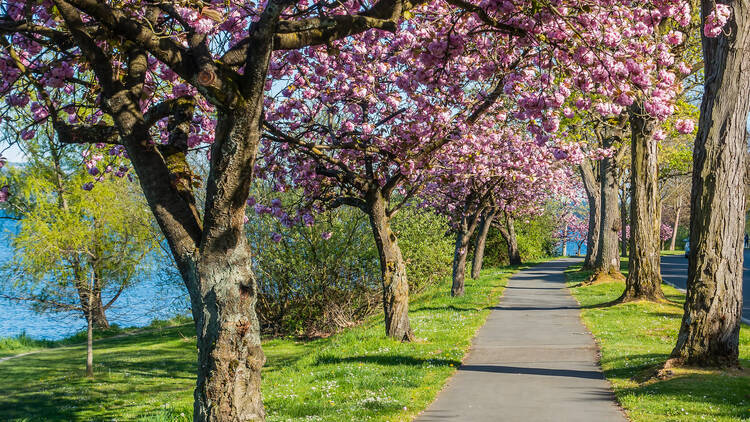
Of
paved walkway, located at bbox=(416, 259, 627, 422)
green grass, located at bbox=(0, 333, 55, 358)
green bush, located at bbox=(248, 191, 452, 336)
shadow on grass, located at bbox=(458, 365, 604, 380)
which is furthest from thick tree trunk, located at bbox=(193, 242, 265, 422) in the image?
green grass, located at bbox=(0, 333, 55, 358)

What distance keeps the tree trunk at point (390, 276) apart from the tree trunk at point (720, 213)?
5136 millimetres

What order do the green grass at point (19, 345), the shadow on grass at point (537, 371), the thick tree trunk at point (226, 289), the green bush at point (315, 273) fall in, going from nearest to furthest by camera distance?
the thick tree trunk at point (226, 289) < the shadow on grass at point (537, 371) < the green bush at point (315, 273) < the green grass at point (19, 345)

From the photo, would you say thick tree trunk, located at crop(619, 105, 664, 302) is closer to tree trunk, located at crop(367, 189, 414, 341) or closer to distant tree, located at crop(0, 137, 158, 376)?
tree trunk, located at crop(367, 189, 414, 341)

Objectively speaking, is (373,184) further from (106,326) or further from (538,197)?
(538,197)

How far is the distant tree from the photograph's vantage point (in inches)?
699

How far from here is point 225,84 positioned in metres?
5.14

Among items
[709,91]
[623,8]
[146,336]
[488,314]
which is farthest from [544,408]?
[146,336]

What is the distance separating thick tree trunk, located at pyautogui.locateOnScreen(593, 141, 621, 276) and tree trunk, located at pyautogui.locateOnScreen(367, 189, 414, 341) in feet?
47.2

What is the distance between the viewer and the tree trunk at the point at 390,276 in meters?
12.5

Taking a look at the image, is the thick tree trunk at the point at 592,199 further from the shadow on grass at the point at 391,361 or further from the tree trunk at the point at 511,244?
the shadow on grass at the point at 391,361

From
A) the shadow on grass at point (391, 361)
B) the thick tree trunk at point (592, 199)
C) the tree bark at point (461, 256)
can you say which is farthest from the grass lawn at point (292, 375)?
the thick tree trunk at point (592, 199)

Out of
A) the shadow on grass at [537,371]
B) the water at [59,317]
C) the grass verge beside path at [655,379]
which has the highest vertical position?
the grass verge beside path at [655,379]

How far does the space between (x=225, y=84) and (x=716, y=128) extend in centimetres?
789

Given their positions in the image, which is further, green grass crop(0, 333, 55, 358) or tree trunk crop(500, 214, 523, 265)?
tree trunk crop(500, 214, 523, 265)
